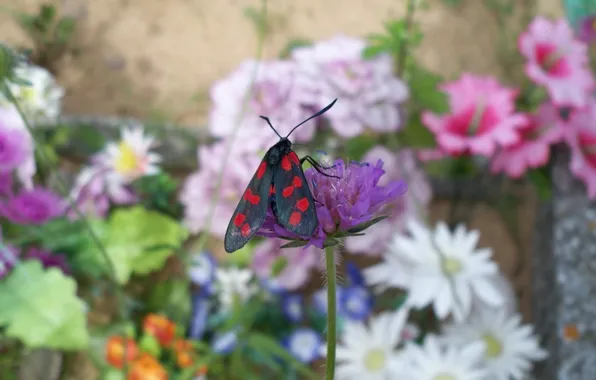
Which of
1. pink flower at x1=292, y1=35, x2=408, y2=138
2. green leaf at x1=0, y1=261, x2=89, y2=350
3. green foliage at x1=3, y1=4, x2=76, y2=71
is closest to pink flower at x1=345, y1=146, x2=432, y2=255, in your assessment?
pink flower at x1=292, y1=35, x2=408, y2=138

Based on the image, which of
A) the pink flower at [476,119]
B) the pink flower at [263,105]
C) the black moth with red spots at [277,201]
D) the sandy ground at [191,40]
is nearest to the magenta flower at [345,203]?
the black moth with red spots at [277,201]

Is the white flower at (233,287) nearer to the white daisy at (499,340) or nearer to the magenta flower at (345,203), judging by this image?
the white daisy at (499,340)

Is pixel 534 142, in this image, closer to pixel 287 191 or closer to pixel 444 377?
pixel 444 377

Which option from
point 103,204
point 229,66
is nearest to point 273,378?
point 103,204

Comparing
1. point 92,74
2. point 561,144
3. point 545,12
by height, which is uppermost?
point 545,12

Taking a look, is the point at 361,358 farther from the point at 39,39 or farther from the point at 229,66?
the point at 39,39
